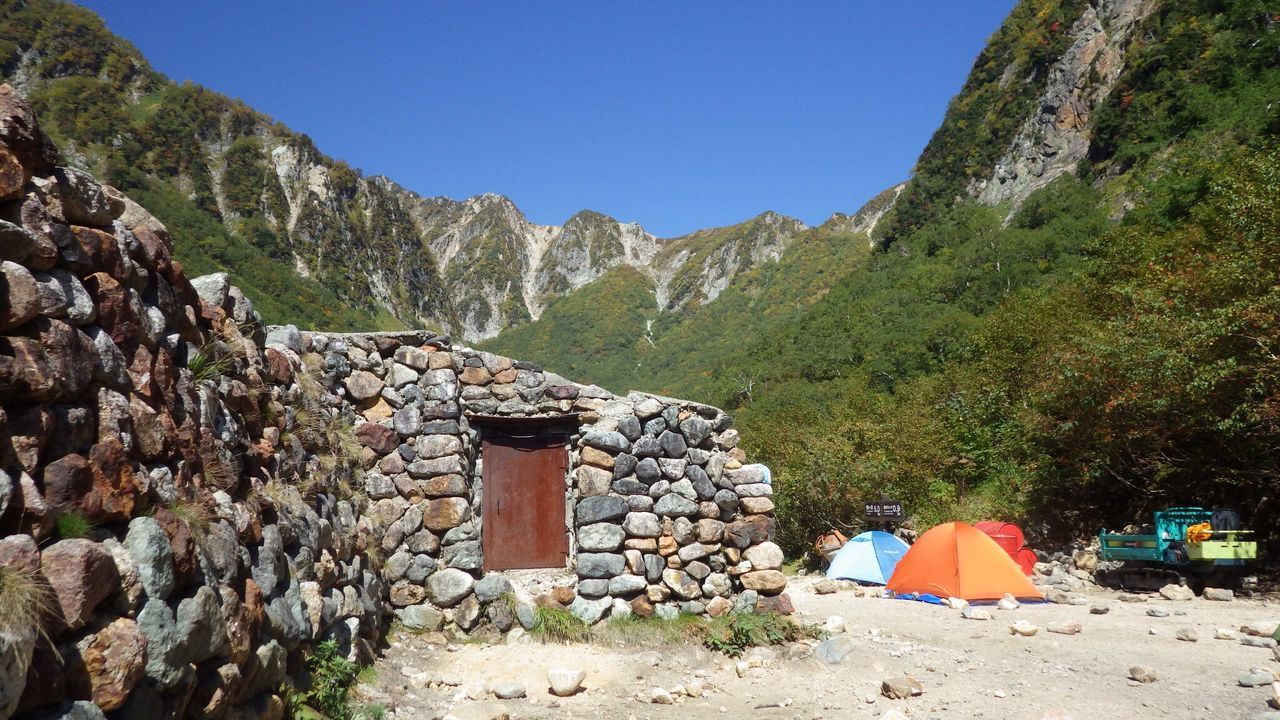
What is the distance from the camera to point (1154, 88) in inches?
1341

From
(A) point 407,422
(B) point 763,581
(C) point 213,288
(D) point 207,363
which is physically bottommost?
(B) point 763,581

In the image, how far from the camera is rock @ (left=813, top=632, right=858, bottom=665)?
244 inches

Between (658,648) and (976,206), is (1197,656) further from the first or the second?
(976,206)

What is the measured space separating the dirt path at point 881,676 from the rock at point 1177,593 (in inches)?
52.4

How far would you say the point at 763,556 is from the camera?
6.99 meters

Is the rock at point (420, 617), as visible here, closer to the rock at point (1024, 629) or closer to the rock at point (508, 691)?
the rock at point (508, 691)

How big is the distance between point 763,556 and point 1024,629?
2.72 m

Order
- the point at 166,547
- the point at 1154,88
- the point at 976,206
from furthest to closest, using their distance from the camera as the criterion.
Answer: the point at 976,206
the point at 1154,88
the point at 166,547

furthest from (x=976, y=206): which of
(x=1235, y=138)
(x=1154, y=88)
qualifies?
(x=1235, y=138)

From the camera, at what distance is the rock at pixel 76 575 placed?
7.93 ft

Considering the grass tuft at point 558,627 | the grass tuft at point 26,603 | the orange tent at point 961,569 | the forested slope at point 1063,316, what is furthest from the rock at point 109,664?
the forested slope at point 1063,316

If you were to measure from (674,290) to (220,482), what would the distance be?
89613 mm

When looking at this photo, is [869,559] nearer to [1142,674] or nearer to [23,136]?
[1142,674]

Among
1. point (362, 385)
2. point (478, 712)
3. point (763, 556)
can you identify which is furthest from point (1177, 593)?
point (362, 385)
